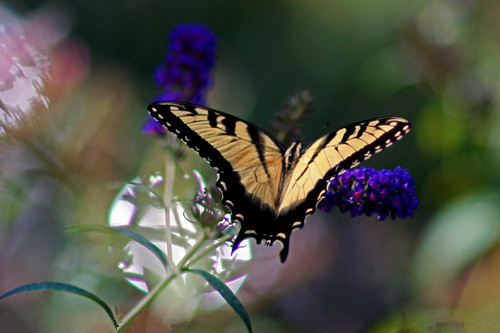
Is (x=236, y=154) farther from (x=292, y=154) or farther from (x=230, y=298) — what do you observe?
(x=230, y=298)

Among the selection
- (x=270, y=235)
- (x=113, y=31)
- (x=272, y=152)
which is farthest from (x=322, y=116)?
(x=270, y=235)

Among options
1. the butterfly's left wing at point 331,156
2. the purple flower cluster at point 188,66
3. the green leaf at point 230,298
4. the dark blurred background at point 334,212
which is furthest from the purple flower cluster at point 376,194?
the purple flower cluster at point 188,66

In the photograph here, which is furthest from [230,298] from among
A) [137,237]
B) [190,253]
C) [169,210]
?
[169,210]

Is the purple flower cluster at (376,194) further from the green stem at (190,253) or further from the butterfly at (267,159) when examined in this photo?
the green stem at (190,253)

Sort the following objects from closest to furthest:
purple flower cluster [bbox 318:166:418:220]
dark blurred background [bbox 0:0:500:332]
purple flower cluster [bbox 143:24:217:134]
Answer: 1. purple flower cluster [bbox 318:166:418:220]
2. dark blurred background [bbox 0:0:500:332]
3. purple flower cluster [bbox 143:24:217:134]

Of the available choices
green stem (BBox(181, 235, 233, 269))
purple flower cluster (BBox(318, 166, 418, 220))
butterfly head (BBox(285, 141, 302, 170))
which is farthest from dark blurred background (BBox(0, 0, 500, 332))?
butterfly head (BBox(285, 141, 302, 170))

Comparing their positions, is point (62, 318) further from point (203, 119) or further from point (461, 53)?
point (461, 53)

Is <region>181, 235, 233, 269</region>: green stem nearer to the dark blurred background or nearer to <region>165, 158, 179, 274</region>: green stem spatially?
<region>165, 158, 179, 274</region>: green stem
